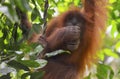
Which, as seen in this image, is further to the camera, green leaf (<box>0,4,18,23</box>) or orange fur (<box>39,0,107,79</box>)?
orange fur (<box>39,0,107,79</box>)

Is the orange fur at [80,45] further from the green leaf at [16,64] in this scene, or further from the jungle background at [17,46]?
the green leaf at [16,64]

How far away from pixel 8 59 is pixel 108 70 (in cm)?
186

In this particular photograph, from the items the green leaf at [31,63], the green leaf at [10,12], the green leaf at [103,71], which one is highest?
the green leaf at [10,12]

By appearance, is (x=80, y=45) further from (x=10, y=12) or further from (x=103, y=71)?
(x=10, y=12)

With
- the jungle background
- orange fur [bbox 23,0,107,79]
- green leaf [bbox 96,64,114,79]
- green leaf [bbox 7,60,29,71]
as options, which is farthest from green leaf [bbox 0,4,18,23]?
orange fur [bbox 23,0,107,79]

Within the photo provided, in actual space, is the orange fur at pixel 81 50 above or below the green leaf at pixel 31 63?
below

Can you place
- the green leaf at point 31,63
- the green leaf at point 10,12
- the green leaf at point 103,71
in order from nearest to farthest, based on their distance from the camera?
the green leaf at point 10,12, the green leaf at point 31,63, the green leaf at point 103,71

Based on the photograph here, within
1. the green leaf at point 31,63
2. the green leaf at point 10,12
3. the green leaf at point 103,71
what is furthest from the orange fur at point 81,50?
the green leaf at point 10,12

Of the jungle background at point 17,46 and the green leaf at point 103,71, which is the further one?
the green leaf at point 103,71

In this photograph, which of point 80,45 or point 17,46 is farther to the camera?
point 80,45

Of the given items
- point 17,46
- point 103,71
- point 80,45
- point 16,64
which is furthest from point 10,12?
point 80,45

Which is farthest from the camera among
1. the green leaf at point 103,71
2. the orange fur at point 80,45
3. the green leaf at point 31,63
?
the orange fur at point 80,45

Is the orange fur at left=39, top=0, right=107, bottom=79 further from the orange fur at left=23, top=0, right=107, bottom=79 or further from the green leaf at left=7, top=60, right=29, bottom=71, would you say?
the green leaf at left=7, top=60, right=29, bottom=71

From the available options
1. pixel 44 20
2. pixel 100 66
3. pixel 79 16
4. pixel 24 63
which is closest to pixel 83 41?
pixel 79 16
